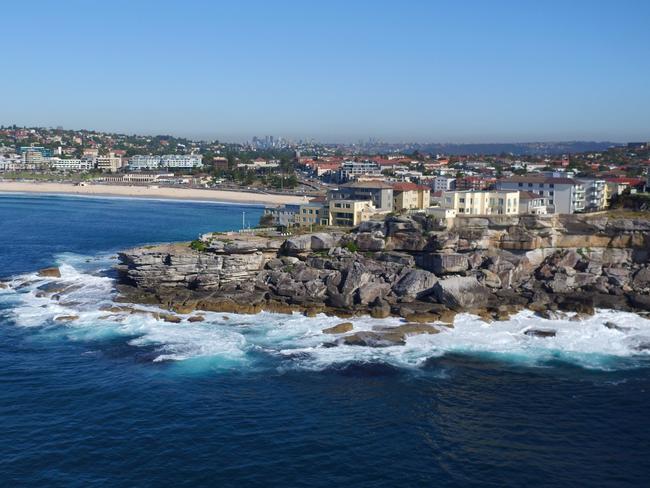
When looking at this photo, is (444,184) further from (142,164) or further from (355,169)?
(142,164)

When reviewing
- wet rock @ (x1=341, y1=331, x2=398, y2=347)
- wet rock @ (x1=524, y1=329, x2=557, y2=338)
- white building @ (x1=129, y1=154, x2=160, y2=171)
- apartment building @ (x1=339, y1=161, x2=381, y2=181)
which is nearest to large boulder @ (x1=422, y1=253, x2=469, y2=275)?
wet rock @ (x1=524, y1=329, x2=557, y2=338)

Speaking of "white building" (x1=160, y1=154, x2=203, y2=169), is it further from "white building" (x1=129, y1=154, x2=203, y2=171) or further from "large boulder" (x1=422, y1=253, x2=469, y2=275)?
"large boulder" (x1=422, y1=253, x2=469, y2=275)

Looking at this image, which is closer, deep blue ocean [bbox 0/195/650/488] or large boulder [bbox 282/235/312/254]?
deep blue ocean [bbox 0/195/650/488]

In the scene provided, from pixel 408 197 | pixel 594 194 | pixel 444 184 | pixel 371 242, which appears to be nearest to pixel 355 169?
pixel 444 184

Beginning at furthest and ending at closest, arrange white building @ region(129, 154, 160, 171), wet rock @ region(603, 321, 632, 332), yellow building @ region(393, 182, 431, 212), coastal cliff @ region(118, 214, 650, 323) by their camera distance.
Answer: white building @ region(129, 154, 160, 171) → yellow building @ region(393, 182, 431, 212) → coastal cliff @ region(118, 214, 650, 323) → wet rock @ region(603, 321, 632, 332)

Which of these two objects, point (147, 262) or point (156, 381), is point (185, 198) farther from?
point (156, 381)

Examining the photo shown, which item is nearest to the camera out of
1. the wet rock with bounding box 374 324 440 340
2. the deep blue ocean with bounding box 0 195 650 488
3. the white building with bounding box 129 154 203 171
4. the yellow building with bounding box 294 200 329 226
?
the deep blue ocean with bounding box 0 195 650 488
